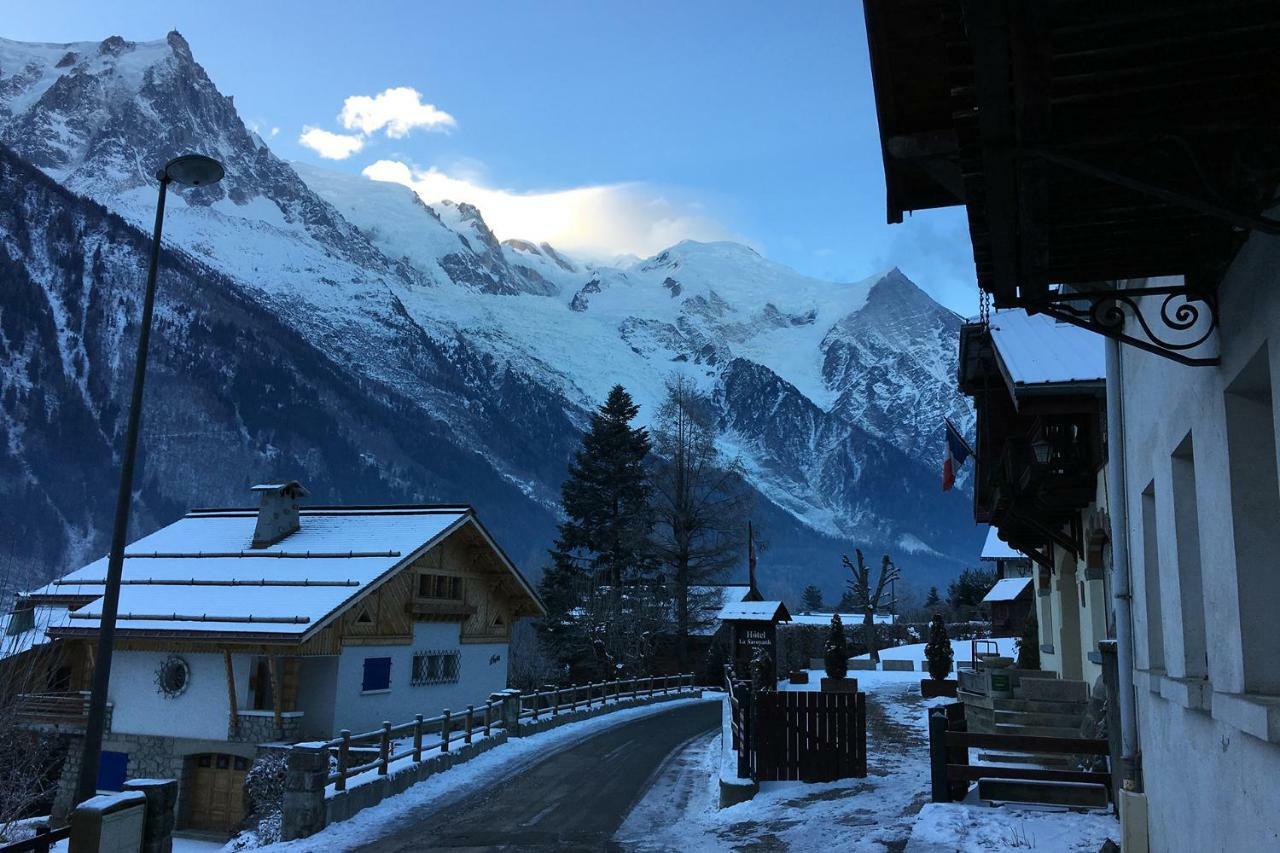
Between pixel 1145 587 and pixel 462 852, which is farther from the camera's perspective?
pixel 462 852

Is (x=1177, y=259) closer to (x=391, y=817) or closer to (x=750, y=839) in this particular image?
(x=750, y=839)

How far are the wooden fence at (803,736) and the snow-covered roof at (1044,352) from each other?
18.4ft

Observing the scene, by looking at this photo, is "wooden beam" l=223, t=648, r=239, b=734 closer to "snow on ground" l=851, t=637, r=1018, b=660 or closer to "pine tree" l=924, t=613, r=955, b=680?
"pine tree" l=924, t=613, r=955, b=680

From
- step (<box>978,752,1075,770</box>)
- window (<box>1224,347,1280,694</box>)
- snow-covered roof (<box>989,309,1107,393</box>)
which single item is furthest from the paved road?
window (<box>1224,347,1280,694</box>)

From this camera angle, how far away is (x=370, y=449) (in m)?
184

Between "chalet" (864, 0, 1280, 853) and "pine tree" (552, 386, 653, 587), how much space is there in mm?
43378

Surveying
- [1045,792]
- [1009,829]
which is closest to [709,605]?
[1045,792]

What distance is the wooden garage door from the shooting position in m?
25.0

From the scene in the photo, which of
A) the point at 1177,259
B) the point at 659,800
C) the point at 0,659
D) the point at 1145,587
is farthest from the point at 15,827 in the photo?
the point at 1177,259

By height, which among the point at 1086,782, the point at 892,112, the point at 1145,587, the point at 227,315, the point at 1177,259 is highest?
the point at 227,315

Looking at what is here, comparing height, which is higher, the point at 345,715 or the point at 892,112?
the point at 892,112

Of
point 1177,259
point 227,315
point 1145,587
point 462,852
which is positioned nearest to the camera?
point 1177,259

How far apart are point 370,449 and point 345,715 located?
164 m

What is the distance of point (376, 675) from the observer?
89.6ft
